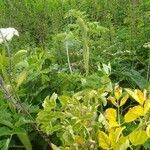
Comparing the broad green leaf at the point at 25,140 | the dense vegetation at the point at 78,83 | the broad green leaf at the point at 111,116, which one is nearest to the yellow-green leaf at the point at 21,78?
the dense vegetation at the point at 78,83

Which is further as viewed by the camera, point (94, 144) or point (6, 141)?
point (6, 141)

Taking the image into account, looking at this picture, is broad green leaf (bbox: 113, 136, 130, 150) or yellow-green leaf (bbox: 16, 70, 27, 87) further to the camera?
yellow-green leaf (bbox: 16, 70, 27, 87)

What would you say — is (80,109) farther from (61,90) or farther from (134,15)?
(134,15)

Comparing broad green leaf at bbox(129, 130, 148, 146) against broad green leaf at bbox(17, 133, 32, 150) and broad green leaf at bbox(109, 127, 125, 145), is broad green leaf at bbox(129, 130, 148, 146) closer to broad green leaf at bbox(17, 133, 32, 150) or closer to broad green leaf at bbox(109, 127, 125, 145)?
broad green leaf at bbox(109, 127, 125, 145)

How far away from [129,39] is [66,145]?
1570 millimetres

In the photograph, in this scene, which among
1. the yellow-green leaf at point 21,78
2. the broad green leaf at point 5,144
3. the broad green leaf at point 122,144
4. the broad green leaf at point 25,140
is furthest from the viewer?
the yellow-green leaf at point 21,78

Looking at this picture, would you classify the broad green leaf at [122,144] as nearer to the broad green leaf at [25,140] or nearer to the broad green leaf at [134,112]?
the broad green leaf at [134,112]

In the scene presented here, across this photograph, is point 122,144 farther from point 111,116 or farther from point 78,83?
point 78,83

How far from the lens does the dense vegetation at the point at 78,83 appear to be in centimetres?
178

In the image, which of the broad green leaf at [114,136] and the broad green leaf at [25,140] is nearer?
the broad green leaf at [114,136]

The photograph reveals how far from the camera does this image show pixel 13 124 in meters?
2.17

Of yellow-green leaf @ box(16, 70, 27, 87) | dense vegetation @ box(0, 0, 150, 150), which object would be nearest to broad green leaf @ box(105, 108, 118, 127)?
dense vegetation @ box(0, 0, 150, 150)

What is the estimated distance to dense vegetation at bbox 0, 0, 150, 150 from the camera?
5.85 feet

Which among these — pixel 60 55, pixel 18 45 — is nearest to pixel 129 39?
pixel 60 55
